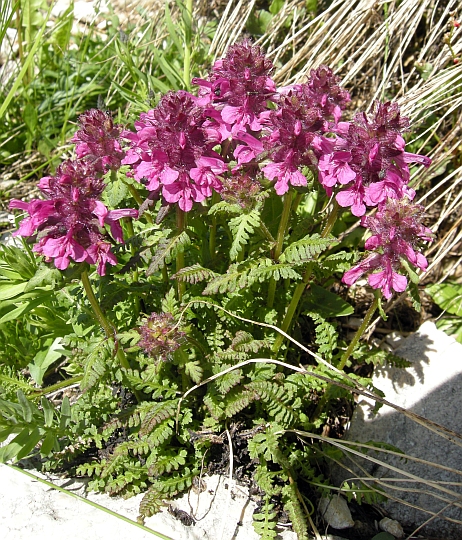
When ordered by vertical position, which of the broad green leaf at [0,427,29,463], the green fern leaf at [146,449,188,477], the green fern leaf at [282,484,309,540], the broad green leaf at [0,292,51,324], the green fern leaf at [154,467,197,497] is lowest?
the green fern leaf at [282,484,309,540]

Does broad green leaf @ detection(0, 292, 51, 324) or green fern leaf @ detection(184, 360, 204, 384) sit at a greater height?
broad green leaf @ detection(0, 292, 51, 324)

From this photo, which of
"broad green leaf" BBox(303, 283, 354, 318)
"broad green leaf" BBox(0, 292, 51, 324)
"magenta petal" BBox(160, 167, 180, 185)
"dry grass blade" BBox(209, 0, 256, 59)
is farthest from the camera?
"dry grass blade" BBox(209, 0, 256, 59)

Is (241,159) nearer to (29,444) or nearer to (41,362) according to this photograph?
(29,444)

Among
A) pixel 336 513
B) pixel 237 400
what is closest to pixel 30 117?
pixel 237 400

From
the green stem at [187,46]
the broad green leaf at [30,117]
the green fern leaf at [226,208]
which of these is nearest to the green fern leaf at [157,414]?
the green fern leaf at [226,208]

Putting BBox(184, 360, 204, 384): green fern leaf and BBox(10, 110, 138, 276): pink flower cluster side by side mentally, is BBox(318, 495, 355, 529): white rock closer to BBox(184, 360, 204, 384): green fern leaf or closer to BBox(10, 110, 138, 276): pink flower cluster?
BBox(184, 360, 204, 384): green fern leaf

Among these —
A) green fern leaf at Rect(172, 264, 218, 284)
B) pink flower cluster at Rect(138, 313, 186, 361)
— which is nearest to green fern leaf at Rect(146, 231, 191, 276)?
green fern leaf at Rect(172, 264, 218, 284)
